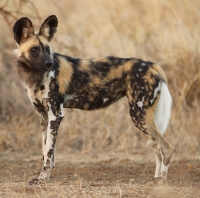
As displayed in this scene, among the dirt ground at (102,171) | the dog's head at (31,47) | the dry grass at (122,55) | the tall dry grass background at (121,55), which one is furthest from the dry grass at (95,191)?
the tall dry grass background at (121,55)

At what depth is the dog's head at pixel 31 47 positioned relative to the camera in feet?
13.7

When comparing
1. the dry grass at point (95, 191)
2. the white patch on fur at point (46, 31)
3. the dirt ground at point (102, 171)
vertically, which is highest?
the white patch on fur at point (46, 31)

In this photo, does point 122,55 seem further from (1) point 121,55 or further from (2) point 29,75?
(2) point 29,75

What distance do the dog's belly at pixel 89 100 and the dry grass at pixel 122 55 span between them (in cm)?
143

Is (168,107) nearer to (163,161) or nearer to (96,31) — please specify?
(163,161)

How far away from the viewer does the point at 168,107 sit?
14.9 ft

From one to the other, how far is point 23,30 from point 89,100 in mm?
831

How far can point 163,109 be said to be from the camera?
452 cm

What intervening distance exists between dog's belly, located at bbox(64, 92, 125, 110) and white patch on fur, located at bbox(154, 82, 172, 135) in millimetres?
346

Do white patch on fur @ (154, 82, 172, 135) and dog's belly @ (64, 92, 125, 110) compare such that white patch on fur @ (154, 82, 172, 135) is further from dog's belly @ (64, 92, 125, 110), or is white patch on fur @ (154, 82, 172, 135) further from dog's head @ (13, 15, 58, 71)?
dog's head @ (13, 15, 58, 71)

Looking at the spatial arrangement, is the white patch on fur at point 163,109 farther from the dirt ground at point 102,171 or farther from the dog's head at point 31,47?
the dog's head at point 31,47

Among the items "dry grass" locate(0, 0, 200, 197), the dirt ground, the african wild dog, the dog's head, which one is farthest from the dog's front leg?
"dry grass" locate(0, 0, 200, 197)

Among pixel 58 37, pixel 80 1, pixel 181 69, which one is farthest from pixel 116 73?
pixel 80 1

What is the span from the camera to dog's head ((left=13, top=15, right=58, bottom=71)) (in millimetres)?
4180
